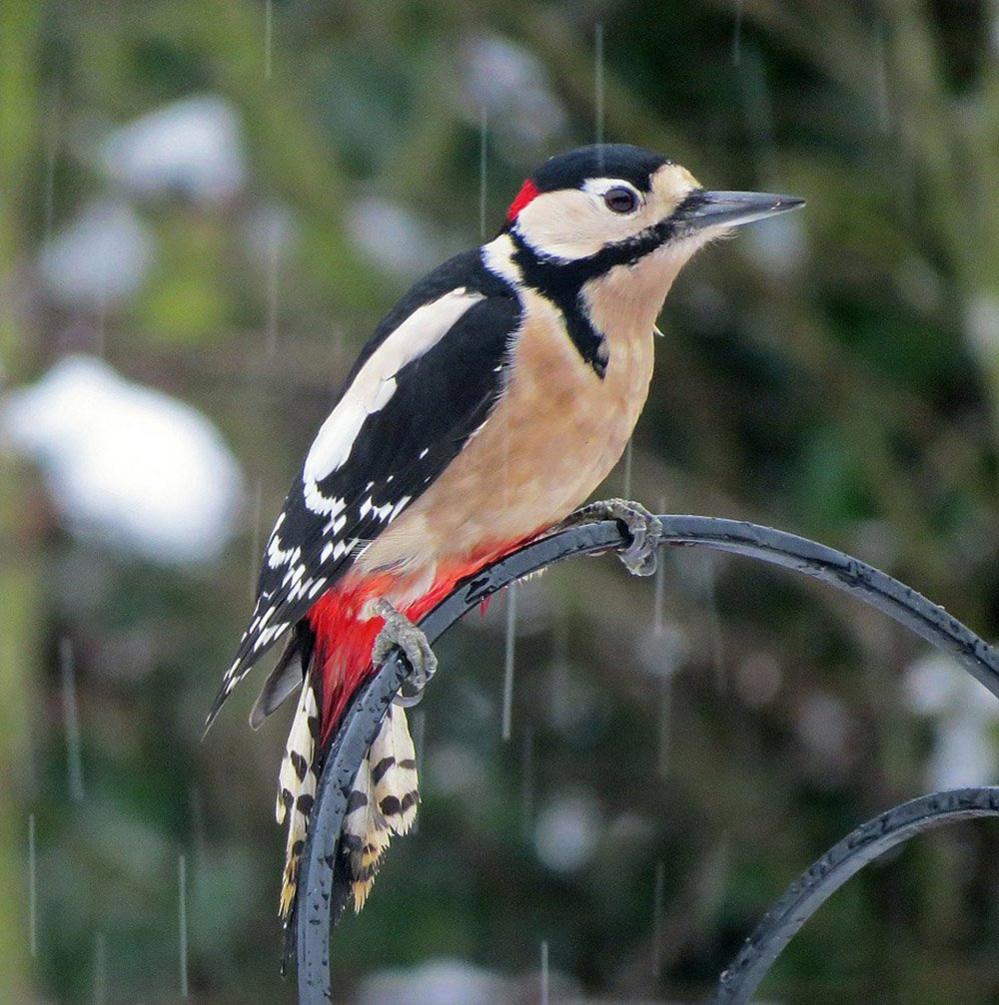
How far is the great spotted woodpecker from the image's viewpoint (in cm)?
220

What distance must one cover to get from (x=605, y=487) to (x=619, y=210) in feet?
6.29

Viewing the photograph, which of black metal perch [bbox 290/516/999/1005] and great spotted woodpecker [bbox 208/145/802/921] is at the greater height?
great spotted woodpecker [bbox 208/145/802/921]

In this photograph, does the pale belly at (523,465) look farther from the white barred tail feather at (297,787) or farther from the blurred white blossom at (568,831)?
the blurred white blossom at (568,831)

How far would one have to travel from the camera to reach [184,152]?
3.99 m

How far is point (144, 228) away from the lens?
4062 mm

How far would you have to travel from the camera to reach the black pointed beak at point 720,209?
2184 millimetres

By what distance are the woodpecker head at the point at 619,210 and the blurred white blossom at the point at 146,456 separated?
5.56 ft

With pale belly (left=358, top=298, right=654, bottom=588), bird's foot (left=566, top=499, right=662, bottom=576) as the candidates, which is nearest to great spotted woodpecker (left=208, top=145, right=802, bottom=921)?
pale belly (left=358, top=298, right=654, bottom=588)

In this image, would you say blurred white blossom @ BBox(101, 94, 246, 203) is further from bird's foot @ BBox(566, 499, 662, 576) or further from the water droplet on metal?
bird's foot @ BBox(566, 499, 662, 576)

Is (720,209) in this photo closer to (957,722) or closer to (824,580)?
(824,580)

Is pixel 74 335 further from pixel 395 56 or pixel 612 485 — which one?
pixel 612 485

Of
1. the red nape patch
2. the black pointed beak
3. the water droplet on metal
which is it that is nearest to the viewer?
the black pointed beak

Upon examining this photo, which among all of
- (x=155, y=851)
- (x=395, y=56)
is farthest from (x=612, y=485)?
(x=155, y=851)

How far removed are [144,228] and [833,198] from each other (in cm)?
164
